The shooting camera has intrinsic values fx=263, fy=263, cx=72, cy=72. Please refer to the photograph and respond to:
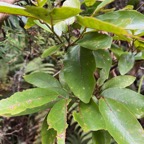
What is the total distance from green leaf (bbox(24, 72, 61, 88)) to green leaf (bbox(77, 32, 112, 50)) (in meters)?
0.16

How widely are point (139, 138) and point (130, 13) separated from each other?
0.79 ft

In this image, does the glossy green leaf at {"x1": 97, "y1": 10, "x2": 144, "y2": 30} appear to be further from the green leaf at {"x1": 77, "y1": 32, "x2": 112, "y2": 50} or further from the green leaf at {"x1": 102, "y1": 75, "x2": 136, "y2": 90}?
the green leaf at {"x1": 102, "y1": 75, "x2": 136, "y2": 90}

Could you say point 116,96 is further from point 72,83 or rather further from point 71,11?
point 71,11

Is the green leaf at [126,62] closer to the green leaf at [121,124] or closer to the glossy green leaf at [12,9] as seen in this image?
the green leaf at [121,124]

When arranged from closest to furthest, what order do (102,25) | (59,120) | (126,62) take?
(102,25)
(59,120)
(126,62)

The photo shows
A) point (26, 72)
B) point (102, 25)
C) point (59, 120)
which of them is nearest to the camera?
point (102, 25)

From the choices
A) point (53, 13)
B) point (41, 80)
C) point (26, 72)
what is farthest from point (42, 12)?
point (26, 72)

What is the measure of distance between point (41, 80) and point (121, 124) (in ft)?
0.72

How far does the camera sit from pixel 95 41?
49cm

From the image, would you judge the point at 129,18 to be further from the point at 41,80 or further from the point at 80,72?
the point at 41,80

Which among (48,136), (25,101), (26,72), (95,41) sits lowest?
(26,72)

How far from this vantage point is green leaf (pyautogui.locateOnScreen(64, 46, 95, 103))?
0.52 m

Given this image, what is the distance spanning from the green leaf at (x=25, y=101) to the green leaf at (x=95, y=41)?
0.42 feet

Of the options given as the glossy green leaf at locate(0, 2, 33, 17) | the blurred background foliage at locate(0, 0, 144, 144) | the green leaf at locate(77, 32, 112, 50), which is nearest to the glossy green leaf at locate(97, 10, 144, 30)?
the green leaf at locate(77, 32, 112, 50)
